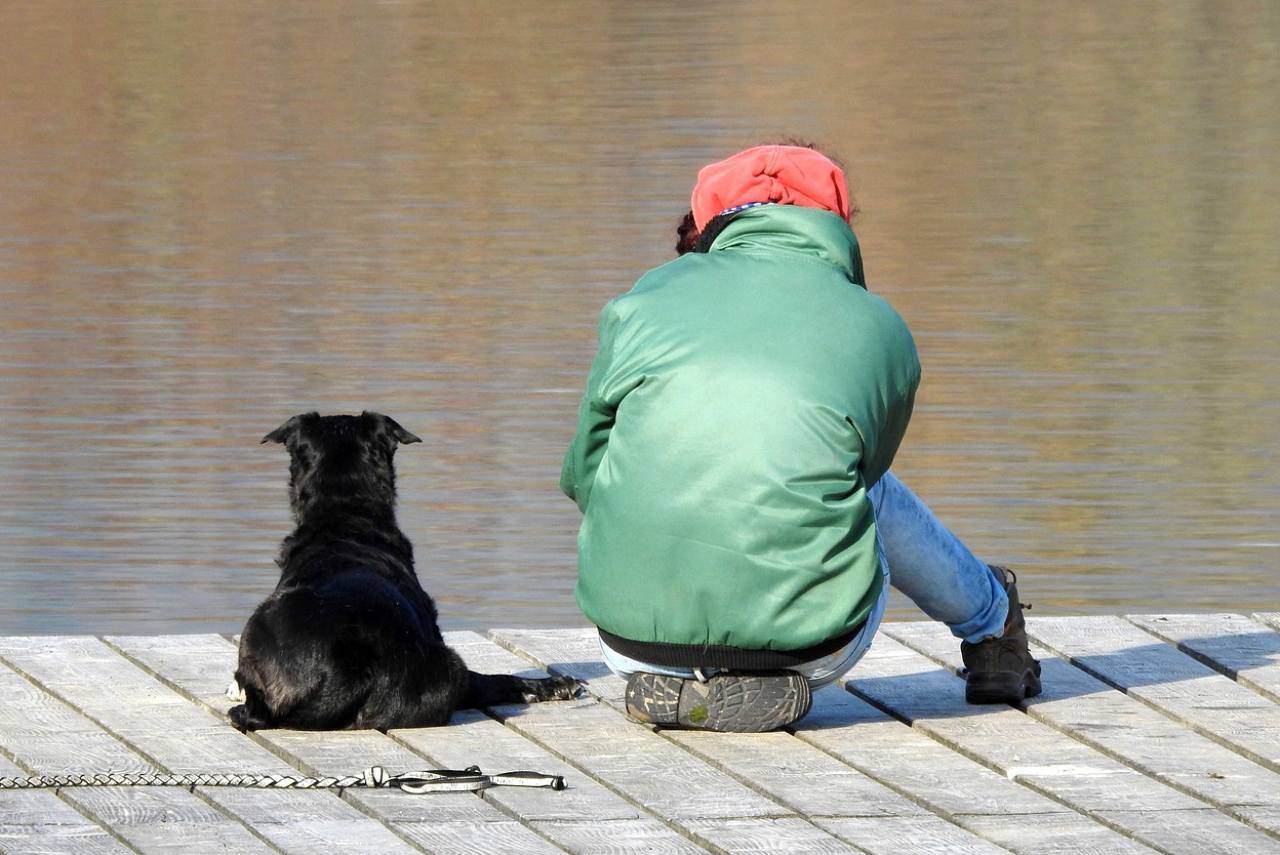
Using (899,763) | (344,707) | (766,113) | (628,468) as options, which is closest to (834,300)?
(628,468)

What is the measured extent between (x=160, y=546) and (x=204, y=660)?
278 cm

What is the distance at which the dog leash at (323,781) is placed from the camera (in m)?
4.87

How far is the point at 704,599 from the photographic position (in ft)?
17.2

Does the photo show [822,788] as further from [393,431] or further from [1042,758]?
[393,431]

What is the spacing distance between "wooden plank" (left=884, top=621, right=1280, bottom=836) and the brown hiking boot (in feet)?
0.17

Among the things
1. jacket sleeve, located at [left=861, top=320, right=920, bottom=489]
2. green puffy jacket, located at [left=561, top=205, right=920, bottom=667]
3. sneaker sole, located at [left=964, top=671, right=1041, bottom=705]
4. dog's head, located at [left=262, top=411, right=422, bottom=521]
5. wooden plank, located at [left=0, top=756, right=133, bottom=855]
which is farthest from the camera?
dog's head, located at [left=262, top=411, right=422, bottom=521]

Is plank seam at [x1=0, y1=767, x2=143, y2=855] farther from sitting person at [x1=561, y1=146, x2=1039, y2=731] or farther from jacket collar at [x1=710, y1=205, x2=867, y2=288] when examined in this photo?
jacket collar at [x1=710, y1=205, x2=867, y2=288]

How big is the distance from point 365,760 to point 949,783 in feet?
4.10

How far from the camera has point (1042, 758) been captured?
5273 millimetres

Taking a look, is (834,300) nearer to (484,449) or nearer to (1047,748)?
(1047,748)

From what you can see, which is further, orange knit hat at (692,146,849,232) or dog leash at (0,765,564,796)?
orange knit hat at (692,146,849,232)

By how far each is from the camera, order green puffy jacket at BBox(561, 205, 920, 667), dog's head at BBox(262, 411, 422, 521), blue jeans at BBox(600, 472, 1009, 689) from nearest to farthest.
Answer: green puffy jacket at BBox(561, 205, 920, 667), blue jeans at BBox(600, 472, 1009, 689), dog's head at BBox(262, 411, 422, 521)

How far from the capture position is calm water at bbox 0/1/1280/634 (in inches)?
353

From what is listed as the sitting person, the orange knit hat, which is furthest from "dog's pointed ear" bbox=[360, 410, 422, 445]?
the orange knit hat
